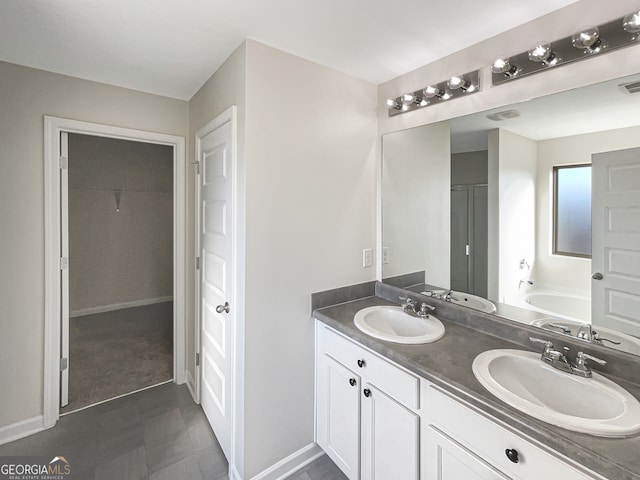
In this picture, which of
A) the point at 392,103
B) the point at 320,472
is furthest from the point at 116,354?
the point at 392,103

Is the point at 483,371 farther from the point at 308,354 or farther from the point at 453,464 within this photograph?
the point at 308,354

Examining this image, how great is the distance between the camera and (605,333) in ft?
4.02

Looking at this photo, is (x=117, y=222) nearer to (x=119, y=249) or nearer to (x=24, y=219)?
(x=119, y=249)

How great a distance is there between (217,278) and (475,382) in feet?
5.02

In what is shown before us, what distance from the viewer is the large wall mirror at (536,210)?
121 centimetres

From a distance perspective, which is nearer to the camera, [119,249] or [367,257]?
[367,257]

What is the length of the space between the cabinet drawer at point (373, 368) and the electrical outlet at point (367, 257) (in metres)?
0.56

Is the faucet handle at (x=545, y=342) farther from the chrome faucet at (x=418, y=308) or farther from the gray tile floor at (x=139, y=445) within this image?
the gray tile floor at (x=139, y=445)

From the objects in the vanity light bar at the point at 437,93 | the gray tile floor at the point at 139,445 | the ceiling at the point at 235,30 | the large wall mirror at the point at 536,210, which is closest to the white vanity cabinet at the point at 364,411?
the gray tile floor at the point at 139,445

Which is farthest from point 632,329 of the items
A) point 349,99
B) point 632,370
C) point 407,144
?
point 349,99

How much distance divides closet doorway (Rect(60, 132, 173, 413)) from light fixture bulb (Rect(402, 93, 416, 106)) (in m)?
3.10

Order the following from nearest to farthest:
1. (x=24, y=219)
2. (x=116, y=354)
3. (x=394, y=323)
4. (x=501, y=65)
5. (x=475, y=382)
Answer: (x=475, y=382)
(x=501, y=65)
(x=394, y=323)
(x=24, y=219)
(x=116, y=354)

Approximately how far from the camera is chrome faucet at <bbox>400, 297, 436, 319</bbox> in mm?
1710

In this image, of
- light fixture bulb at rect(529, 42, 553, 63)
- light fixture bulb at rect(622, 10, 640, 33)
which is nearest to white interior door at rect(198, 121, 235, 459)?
light fixture bulb at rect(529, 42, 553, 63)
